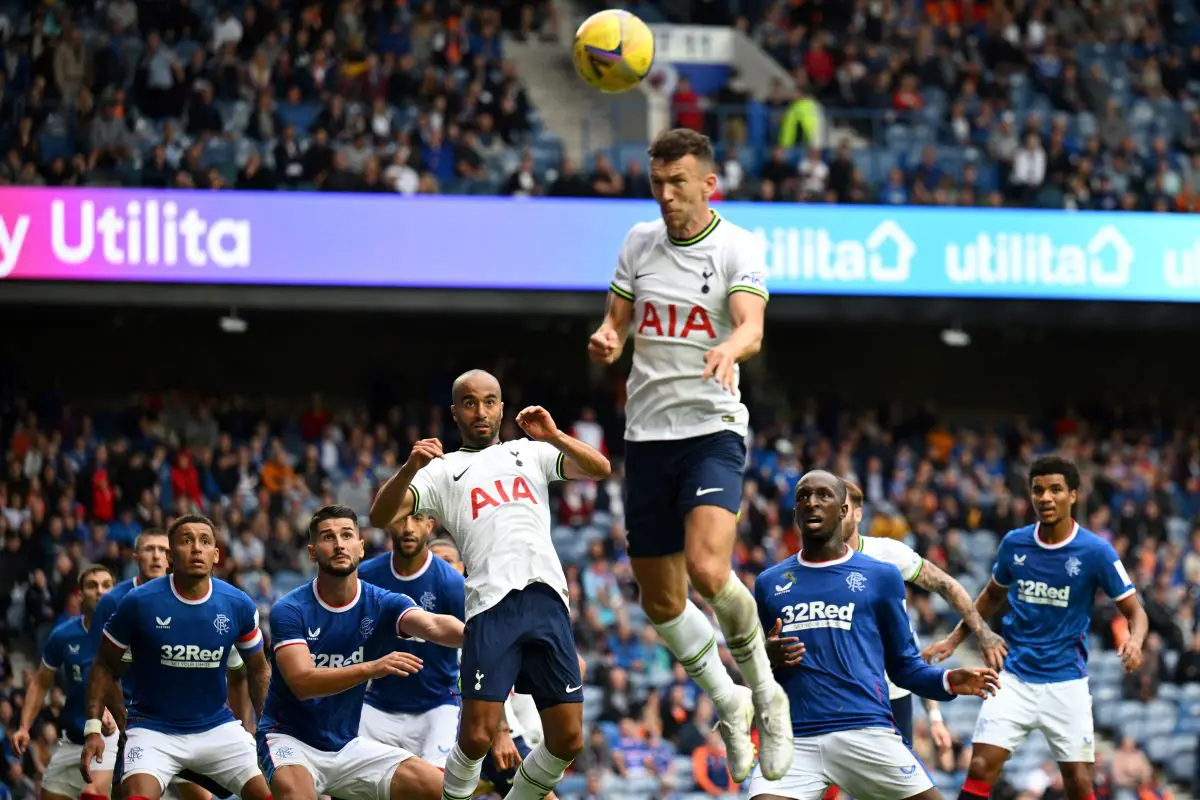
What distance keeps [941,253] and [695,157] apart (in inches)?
586

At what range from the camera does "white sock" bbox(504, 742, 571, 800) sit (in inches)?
338

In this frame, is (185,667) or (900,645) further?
(185,667)

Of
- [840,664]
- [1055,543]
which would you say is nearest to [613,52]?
[840,664]

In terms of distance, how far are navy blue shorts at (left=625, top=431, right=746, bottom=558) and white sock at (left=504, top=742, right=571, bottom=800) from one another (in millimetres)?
1233

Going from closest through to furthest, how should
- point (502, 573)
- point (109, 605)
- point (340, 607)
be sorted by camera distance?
1. point (502, 573)
2. point (340, 607)
3. point (109, 605)

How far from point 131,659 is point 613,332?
4029 millimetres

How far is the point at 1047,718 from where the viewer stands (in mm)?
10719

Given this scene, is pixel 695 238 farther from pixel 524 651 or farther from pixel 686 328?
pixel 524 651

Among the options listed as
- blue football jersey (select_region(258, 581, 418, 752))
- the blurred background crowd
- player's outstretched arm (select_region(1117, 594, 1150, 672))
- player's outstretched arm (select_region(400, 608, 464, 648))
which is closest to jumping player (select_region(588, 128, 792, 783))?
player's outstretched arm (select_region(400, 608, 464, 648))

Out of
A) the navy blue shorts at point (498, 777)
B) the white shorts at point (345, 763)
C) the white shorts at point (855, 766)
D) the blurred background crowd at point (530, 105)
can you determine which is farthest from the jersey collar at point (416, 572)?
the blurred background crowd at point (530, 105)

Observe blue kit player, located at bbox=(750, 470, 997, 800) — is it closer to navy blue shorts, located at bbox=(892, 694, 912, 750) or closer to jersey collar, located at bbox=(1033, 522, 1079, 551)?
navy blue shorts, located at bbox=(892, 694, 912, 750)

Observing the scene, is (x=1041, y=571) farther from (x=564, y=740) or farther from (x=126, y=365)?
(x=126, y=365)

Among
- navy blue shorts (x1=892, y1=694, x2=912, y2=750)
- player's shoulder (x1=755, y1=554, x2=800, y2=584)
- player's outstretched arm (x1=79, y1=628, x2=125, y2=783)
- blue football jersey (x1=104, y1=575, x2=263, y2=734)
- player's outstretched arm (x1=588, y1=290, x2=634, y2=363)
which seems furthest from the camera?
navy blue shorts (x1=892, y1=694, x2=912, y2=750)

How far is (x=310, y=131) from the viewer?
853 inches
